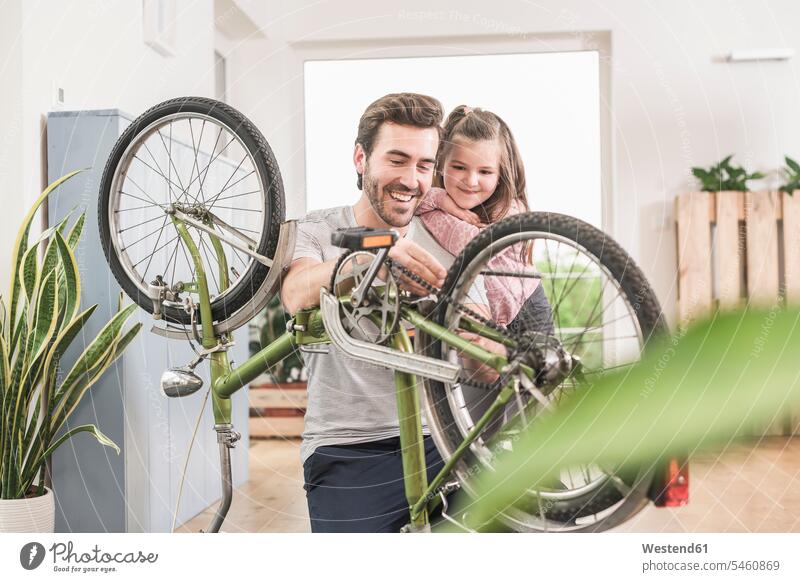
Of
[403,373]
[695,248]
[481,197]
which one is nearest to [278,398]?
[403,373]

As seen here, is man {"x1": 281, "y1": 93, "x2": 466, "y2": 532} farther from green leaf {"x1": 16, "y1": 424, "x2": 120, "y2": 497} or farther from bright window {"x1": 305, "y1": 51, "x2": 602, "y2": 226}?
green leaf {"x1": 16, "y1": 424, "x2": 120, "y2": 497}

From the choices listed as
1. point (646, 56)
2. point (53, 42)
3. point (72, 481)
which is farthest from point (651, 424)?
point (53, 42)

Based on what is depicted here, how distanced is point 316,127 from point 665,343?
66cm

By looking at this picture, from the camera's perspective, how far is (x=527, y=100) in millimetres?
1327

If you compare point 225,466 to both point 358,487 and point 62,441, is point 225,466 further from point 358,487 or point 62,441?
point 62,441

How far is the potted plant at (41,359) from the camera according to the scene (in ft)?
5.19

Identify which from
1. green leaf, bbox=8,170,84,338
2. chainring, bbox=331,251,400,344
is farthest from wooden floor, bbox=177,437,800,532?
green leaf, bbox=8,170,84,338

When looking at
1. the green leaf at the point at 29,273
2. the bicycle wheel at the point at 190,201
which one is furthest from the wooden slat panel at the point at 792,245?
the green leaf at the point at 29,273

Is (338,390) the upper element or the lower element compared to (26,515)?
upper

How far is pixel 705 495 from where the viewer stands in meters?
1.34

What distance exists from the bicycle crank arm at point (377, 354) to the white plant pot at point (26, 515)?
29.7 inches

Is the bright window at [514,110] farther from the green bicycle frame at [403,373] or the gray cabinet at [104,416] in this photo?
the gray cabinet at [104,416]

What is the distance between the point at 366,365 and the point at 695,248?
553mm
